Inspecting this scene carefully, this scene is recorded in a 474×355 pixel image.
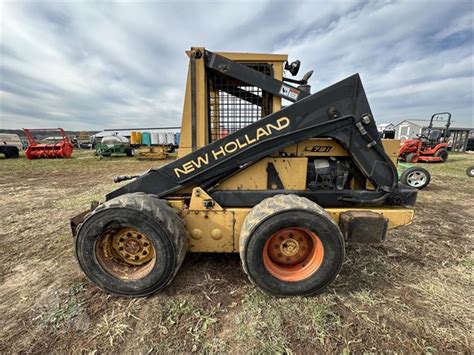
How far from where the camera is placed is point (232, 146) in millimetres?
2738

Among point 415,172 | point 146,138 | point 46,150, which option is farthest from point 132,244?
point 146,138

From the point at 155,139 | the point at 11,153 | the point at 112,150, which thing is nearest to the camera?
the point at 11,153

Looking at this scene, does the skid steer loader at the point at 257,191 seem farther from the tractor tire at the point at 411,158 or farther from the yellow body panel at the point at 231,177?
the tractor tire at the point at 411,158

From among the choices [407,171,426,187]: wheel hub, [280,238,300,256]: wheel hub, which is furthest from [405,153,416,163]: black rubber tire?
[280,238,300,256]: wheel hub

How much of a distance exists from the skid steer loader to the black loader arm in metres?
0.01

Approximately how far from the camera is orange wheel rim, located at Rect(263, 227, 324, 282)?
2488 millimetres

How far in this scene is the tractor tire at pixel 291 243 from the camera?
2.36 metres

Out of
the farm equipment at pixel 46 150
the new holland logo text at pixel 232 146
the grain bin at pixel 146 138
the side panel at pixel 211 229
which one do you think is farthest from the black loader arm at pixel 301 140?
the grain bin at pixel 146 138

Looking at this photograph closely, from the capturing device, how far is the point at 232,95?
10.7ft

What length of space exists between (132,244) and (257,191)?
5.33ft

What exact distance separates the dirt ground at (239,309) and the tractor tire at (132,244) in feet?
0.72

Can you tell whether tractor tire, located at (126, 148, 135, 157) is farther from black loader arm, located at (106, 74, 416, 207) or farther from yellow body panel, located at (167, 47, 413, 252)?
yellow body panel, located at (167, 47, 413, 252)

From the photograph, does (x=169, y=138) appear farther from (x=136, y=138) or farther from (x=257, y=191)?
(x=257, y=191)

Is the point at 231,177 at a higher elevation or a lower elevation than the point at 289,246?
higher
